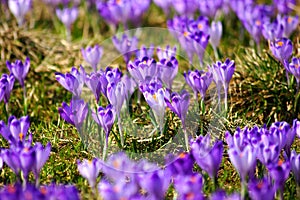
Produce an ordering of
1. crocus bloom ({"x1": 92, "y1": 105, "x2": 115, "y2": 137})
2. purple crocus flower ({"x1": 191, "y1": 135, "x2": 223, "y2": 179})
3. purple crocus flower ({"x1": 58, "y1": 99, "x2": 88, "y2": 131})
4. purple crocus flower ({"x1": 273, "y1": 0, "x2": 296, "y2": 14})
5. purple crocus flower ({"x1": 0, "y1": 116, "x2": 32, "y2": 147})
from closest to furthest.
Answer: purple crocus flower ({"x1": 191, "y1": 135, "x2": 223, "y2": 179}) → purple crocus flower ({"x1": 0, "y1": 116, "x2": 32, "y2": 147}) → crocus bloom ({"x1": 92, "y1": 105, "x2": 115, "y2": 137}) → purple crocus flower ({"x1": 58, "y1": 99, "x2": 88, "y2": 131}) → purple crocus flower ({"x1": 273, "y1": 0, "x2": 296, "y2": 14})

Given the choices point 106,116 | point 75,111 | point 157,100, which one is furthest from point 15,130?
point 157,100

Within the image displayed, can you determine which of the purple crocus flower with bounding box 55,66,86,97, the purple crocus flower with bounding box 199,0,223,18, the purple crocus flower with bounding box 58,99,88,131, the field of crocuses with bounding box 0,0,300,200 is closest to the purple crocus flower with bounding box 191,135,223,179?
the field of crocuses with bounding box 0,0,300,200

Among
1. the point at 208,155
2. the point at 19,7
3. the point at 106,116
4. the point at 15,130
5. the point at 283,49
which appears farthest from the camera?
the point at 19,7

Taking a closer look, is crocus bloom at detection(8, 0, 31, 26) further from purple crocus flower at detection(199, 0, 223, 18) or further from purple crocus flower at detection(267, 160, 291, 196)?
purple crocus flower at detection(267, 160, 291, 196)

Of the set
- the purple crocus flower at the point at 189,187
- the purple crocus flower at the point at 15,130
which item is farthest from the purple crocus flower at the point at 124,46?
the purple crocus flower at the point at 189,187

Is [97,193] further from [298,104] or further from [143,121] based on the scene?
[298,104]

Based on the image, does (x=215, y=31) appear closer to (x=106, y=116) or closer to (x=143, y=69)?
Answer: (x=143, y=69)
